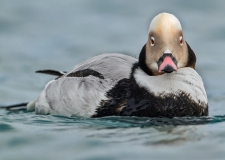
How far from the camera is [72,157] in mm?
5715

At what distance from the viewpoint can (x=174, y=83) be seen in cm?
712

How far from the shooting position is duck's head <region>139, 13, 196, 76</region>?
702 cm

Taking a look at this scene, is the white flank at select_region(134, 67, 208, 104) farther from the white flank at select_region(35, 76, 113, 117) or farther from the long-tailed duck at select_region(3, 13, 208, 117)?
the white flank at select_region(35, 76, 113, 117)

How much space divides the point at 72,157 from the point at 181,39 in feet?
6.61

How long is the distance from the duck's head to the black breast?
0.28 m

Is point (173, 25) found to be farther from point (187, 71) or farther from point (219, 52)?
point (219, 52)

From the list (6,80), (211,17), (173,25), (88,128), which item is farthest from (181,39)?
(211,17)

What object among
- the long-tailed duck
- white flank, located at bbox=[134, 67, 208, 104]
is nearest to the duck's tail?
the long-tailed duck

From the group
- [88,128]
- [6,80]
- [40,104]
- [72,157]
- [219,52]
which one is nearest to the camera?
[72,157]

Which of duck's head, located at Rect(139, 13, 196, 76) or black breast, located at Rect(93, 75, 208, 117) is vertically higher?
duck's head, located at Rect(139, 13, 196, 76)

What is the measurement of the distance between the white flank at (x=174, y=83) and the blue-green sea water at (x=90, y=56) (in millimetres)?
267

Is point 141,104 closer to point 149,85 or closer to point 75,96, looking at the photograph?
point 149,85

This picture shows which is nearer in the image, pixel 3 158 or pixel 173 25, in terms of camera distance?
pixel 3 158

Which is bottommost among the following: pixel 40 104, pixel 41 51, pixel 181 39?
pixel 40 104
